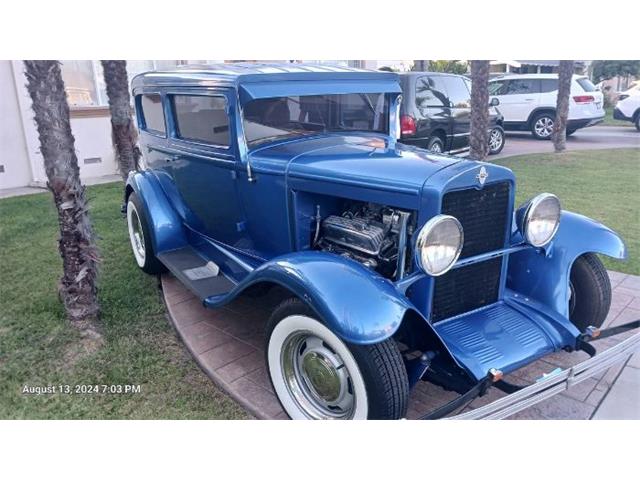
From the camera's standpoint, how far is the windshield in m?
2.66

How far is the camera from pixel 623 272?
3559 millimetres

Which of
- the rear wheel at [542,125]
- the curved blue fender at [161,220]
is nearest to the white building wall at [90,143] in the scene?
the curved blue fender at [161,220]

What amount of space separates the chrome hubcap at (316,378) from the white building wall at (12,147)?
2.35 meters

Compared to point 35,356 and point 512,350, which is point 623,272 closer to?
point 512,350

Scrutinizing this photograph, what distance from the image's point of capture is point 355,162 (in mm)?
2316

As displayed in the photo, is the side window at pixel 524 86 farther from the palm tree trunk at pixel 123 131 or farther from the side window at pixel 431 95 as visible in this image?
the palm tree trunk at pixel 123 131

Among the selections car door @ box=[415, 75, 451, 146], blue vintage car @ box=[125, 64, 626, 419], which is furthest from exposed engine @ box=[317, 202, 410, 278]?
car door @ box=[415, 75, 451, 146]

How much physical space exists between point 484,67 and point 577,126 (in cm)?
241

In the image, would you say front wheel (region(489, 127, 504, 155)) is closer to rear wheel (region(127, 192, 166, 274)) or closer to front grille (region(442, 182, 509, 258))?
front grille (region(442, 182, 509, 258))

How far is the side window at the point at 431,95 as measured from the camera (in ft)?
17.5

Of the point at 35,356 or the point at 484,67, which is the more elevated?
the point at 484,67
